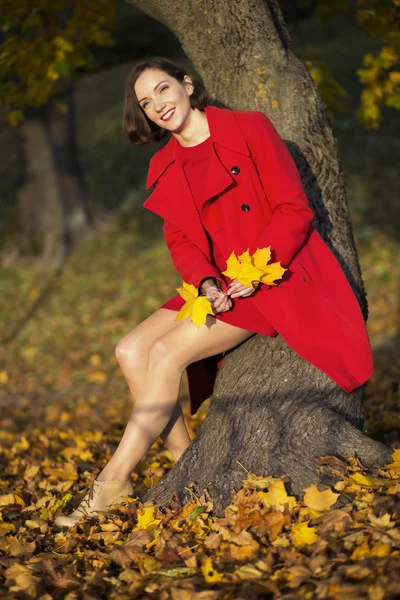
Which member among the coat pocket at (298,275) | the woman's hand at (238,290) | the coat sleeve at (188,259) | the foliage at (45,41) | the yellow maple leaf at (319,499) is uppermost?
the foliage at (45,41)

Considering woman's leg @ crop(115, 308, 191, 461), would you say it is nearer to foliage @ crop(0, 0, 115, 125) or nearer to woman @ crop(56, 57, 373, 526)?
woman @ crop(56, 57, 373, 526)

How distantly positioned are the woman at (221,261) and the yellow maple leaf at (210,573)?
750 millimetres

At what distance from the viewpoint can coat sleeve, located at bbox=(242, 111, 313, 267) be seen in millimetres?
2982

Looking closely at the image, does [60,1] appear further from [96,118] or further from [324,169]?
[96,118]

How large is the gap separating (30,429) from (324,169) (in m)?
3.77

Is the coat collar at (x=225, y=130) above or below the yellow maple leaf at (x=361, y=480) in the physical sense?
above

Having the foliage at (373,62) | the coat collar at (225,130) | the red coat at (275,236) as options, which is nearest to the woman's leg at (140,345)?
the red coat at (275,236)

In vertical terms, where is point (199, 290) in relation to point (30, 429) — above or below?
above

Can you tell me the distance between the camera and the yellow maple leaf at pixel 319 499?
269 cm

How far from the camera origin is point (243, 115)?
311 cm

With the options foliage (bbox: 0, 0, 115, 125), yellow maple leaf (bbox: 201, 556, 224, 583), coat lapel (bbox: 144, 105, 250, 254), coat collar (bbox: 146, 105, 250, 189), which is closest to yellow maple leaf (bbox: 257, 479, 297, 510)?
yellow maple leaf (bbox: 201, 556, 224, 583)

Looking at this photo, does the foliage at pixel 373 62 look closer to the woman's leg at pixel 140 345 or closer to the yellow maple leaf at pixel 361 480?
the woman's leg at pixel 140 345

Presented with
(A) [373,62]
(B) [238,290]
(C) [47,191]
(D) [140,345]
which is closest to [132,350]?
(D) [140,345]

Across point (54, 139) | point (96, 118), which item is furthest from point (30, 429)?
point (96, 118)
